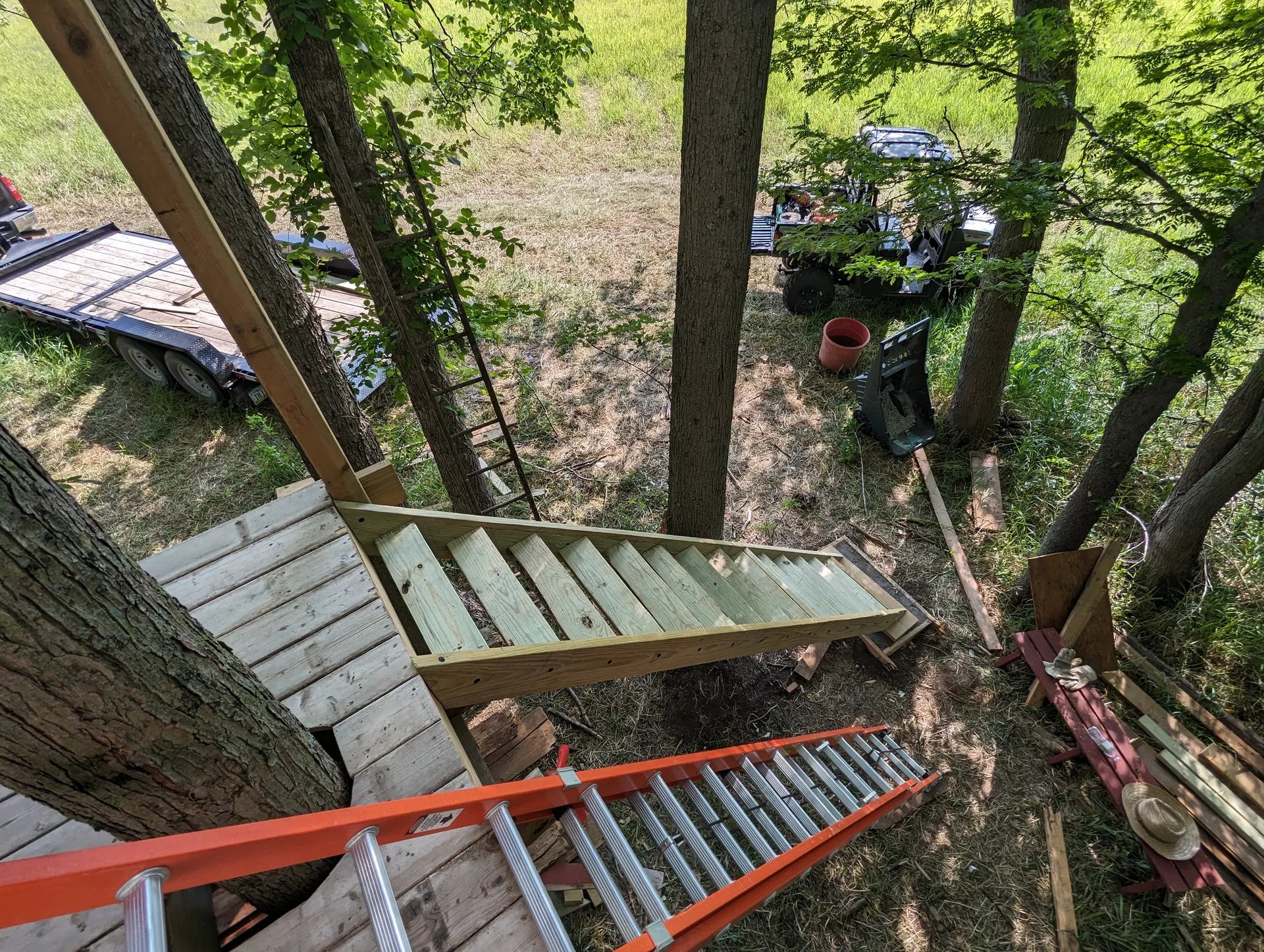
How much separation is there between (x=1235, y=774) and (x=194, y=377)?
797 cm

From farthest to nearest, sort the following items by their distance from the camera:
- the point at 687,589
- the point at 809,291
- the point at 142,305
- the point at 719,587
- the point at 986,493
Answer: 1. the point at 809,291
2. the point at 142,305
3. the point at 986,493
4. the point at 719,587
5. the point at 687,589

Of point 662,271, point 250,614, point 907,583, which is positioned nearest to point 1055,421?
point 907,583

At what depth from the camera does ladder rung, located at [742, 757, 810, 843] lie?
6.58ft

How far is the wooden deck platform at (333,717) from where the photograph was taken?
1190 mm

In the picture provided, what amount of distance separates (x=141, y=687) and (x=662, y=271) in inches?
289

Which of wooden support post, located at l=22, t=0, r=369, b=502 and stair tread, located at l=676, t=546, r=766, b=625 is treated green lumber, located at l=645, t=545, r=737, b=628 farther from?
wooden support post, located at l=22, t=0, r=369, b=502

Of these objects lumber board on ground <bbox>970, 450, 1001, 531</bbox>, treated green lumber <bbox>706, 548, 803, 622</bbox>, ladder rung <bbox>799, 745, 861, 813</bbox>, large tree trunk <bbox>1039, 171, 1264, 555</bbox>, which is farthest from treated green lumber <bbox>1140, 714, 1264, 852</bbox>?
treated green lumber <bbox>706, 548, 803, 622</bbox>

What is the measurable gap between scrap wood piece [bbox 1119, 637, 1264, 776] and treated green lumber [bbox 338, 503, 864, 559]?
287 cm

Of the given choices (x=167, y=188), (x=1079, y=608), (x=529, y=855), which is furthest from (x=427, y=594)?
(x=1079, y=608)

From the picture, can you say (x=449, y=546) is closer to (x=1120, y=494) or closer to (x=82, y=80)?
(x=82, y=80)

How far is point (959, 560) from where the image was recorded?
4266mm

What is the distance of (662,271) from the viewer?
24.7ft

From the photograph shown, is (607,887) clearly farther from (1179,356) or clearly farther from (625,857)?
(1179,356)

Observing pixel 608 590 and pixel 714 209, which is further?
pixel 608 590
